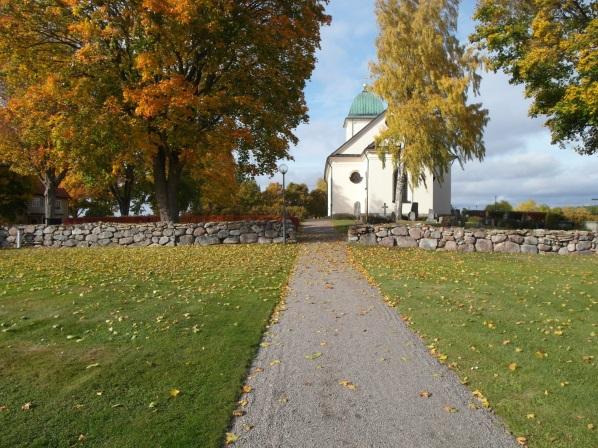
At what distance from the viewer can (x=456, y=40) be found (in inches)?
1122

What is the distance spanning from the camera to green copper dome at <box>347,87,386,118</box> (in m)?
53.3

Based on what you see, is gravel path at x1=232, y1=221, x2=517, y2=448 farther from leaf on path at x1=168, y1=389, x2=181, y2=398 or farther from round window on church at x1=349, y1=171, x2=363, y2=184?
round window on church at x1=349, y1=171, x2=363, y2=184

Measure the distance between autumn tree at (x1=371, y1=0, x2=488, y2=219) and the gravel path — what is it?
20965 mm

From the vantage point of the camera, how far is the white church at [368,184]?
43.2 metres

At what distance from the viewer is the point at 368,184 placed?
43125 millimetres

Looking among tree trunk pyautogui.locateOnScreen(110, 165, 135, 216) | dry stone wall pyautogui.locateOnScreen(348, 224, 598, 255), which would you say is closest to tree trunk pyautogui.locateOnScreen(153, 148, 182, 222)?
dry stone wall pyautogui.locateOnScreen(348, 224, 598, 255)

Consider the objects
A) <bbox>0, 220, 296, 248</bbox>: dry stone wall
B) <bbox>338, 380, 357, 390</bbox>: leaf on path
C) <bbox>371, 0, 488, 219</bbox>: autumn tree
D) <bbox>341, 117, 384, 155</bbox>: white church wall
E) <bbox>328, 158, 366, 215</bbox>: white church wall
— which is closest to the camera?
<bbox>338, 380, 357, 390</bbox>: leaf on path

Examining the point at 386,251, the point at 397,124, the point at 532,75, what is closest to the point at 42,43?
the point at 386,251

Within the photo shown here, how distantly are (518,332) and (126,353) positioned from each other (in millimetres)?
5101

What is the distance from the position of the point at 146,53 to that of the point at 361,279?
11.4 meters

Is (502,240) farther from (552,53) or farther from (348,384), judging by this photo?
(348,384)

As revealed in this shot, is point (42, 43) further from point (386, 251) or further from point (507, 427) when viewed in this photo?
point (507, 427)

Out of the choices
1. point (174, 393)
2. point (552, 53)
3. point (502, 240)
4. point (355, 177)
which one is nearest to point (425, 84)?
point (552, 53)

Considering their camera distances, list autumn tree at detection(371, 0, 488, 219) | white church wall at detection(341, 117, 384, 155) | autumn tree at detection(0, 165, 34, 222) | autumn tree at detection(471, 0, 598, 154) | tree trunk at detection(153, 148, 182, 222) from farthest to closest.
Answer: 1. white church wall at detection(341, 117, 384, 155)
2. autumn tree at detection(0, 165, 34, 222)
3. autumn tree at detection(371, 0, 488, 219)
4. tree trunk at detection(153, 148, 182, 222)
5. autumn tree at detection(471, 0, 598, 154)
